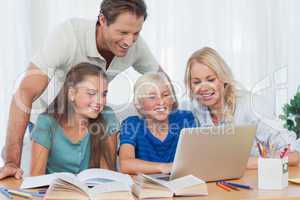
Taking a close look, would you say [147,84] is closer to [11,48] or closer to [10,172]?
[11,48]

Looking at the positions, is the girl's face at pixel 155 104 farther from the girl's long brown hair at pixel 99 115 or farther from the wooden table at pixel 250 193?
the wooden table at pixel 250 193

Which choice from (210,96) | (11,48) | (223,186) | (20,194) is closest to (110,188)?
(20,194)

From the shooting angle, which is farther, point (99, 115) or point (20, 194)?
point (99, 115)

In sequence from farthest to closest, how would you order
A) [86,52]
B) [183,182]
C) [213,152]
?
[86,52]
[213,152]
[183,182]

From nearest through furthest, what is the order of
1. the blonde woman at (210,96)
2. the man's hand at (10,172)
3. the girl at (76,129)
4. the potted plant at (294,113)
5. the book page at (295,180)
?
1. the book page at (295,180)
2. the man's hand at (10,172)
3. the potted plant at (294,113)
4. the girl at (76,129)
5. the blonde woman at (210,96)

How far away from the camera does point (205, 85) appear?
8.30 feet

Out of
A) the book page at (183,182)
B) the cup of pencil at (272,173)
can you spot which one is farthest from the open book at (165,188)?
the cup of pencil at (272,173)

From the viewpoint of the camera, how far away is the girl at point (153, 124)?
2273mm

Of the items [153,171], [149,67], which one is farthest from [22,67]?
[153,171]

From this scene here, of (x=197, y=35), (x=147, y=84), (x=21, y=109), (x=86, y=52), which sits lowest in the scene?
(x=21, y=109)

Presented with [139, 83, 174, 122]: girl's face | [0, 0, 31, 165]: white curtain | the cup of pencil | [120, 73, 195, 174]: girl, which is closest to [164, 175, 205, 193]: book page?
the cup of pencil

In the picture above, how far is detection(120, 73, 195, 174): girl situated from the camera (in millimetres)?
2273

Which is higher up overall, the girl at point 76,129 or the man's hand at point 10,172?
the girl at point 76,129

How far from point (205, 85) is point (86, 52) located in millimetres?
621
